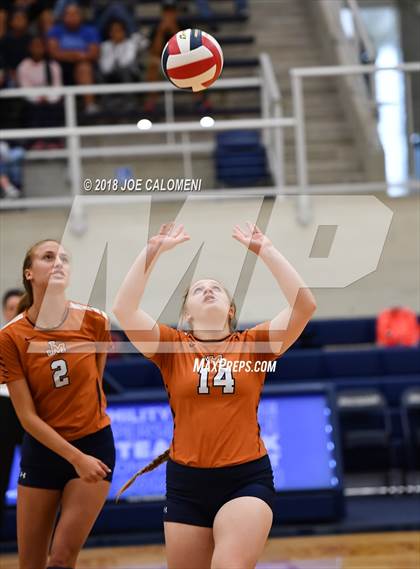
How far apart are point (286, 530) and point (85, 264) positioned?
340 centimetres

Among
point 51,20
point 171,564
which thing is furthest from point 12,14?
point 171,564

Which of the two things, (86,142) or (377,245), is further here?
(86,142)

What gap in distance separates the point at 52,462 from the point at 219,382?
90 cm

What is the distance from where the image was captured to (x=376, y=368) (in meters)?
10.1

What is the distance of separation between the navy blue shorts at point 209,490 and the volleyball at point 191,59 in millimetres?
2072

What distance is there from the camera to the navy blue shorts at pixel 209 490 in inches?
174

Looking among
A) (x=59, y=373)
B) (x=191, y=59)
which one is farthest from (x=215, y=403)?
(x=191, y=59)

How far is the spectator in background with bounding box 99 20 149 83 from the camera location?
499 inches

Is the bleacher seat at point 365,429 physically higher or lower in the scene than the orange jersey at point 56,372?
lower

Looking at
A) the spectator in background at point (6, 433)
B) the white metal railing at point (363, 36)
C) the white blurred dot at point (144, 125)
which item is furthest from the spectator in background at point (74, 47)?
the spectator in background at point (6, 433)

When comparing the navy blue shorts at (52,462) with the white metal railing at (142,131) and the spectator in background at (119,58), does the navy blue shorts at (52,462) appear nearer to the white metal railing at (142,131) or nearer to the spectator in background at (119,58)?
the white metal railing at (142,131)

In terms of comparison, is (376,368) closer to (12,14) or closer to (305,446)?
(305,446)

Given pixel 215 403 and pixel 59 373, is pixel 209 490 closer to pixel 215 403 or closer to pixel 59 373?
pixel 215 403

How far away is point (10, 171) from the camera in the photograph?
10.8 m
